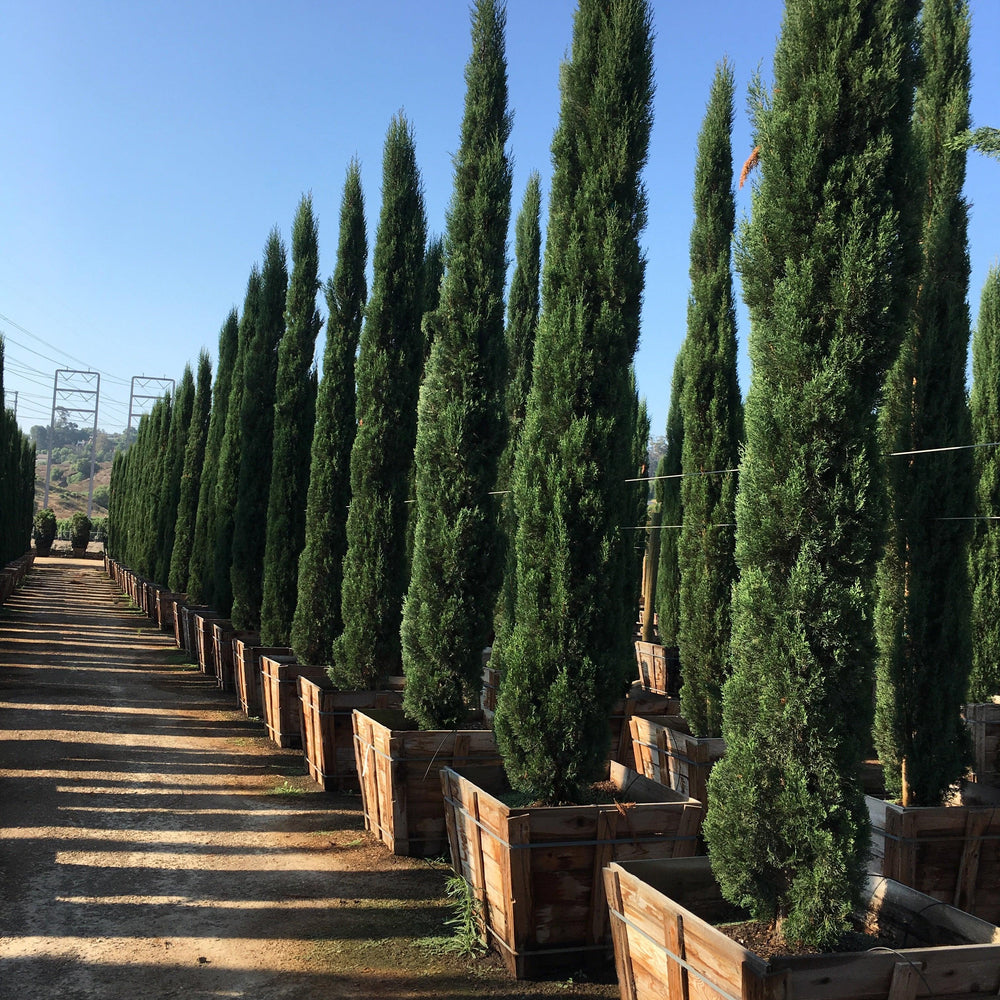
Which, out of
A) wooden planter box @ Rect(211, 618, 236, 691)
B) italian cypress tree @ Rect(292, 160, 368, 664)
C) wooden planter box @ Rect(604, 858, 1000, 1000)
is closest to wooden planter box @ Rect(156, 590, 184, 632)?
wooden planter box @ Rect(211, 618, 236, 691)

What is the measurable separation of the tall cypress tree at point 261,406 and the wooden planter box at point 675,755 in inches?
Result: 308

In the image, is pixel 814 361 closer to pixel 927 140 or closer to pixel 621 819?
pixel 621 819

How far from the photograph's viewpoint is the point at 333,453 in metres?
10.9

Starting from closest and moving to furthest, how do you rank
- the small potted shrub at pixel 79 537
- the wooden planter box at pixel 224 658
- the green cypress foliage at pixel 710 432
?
the green cypress foliage at pixel 710 432 → the wooden planter box at pixel 224 658 → the small potted shrub at pixel 79 537

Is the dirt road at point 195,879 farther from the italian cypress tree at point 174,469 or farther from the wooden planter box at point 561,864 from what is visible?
the italian cypress tree at point 174,469

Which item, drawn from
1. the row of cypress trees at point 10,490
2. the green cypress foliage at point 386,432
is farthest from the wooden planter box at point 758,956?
the row of cypress trees at point 10,490

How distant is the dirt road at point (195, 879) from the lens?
177 inches

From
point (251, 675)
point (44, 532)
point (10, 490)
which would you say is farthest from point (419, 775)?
point (44, 532)

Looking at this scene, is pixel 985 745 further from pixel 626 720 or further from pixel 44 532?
pixel 44 532

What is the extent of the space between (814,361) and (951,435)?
8.48ft

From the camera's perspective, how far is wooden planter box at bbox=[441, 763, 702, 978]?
180 inches

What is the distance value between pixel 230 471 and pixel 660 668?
8588mm

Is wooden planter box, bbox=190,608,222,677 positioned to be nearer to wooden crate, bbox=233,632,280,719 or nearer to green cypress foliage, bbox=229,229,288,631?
green cypress foliage, bbox=229,229,288,631

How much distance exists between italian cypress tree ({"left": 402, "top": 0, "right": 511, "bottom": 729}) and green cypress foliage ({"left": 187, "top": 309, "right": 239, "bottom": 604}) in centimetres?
1180
